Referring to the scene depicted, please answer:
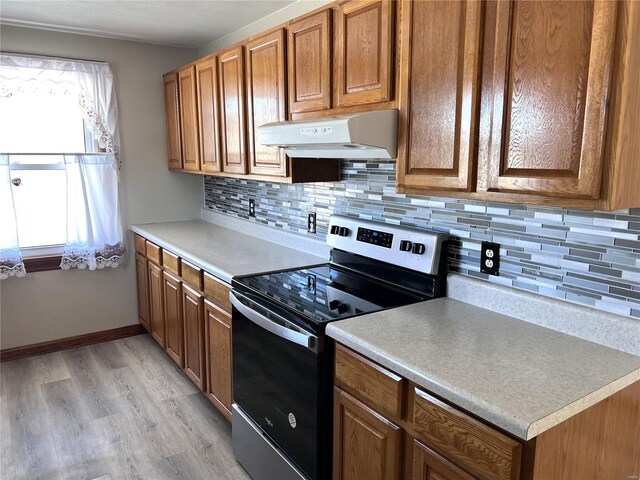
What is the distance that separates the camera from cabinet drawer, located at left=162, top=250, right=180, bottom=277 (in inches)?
115

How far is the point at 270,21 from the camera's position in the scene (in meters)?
2.90

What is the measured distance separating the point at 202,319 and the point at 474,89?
6.09 ft

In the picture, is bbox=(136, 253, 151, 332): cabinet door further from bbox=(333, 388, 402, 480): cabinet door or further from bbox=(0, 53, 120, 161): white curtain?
bbox=(333, 388, 402, 480): cabinet door

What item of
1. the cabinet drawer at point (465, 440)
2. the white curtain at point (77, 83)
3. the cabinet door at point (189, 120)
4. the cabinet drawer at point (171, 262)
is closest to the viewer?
A: the cabinet drawer at point (465, 440)

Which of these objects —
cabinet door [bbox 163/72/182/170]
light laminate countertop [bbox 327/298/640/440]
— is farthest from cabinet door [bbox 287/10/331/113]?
cabinet door [bbox 163/72/182/170]

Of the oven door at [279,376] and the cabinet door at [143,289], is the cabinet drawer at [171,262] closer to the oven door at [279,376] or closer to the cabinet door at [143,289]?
the cabinet door at [143,289]

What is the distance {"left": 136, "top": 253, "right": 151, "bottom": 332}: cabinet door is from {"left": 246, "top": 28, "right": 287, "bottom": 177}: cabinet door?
1.44m

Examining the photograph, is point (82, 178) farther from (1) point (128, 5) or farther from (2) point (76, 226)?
(1) point (128, 5)

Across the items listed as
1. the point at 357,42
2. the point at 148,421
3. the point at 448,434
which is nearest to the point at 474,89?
the point at 357,42

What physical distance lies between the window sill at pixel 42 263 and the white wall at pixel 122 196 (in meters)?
0.04

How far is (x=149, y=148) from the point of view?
3.81m

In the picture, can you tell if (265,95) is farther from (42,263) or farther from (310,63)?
(42,263)

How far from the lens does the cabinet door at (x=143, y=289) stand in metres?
3.58

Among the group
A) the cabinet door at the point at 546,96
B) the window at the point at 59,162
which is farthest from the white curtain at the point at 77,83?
the cabinet door at the point at 546,96
